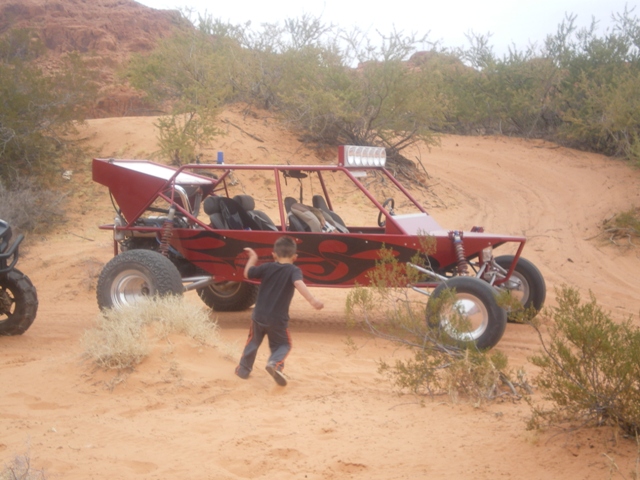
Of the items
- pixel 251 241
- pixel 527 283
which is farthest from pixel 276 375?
pixel 527 283

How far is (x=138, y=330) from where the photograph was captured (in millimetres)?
6320

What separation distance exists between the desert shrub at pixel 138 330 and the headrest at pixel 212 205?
1.64 metres

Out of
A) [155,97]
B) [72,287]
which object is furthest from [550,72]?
[72,287]

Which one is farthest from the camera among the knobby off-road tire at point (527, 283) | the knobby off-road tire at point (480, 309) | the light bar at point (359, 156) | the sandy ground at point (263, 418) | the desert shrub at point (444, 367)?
the knobby off-road tire at point (527, 283)

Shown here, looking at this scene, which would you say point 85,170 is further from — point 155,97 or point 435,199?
point 435,199

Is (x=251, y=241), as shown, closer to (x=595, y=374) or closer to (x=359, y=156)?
(x=359, y=156)

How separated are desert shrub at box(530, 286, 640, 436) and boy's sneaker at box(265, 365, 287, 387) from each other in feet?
6.87

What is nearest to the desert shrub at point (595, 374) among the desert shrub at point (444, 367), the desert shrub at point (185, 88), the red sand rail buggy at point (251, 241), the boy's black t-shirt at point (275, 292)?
the desert shrub at point (444, 367)

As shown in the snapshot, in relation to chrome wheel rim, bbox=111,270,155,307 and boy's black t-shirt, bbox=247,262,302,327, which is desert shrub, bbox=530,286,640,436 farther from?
chrome wheel rim, bbox=111,270,155,307

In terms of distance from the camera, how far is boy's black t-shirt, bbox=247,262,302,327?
605 cm

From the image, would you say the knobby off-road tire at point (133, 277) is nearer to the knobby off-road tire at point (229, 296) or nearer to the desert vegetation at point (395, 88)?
the knobby off-road tire at point (229, 296)

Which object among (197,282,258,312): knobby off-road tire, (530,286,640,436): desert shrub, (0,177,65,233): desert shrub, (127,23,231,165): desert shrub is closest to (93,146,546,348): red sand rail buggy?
(197,282,258,312): knobby off-road tire

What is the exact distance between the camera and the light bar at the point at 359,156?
8.21 metres

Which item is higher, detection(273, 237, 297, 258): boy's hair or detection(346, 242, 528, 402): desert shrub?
detection(273, 237, 297, 258): boy's hair
